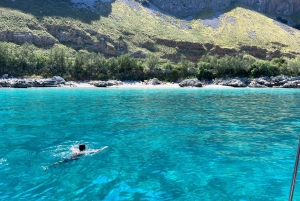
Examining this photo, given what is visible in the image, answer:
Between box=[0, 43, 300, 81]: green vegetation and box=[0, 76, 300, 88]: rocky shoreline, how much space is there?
259 inches

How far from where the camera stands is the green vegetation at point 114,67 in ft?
299

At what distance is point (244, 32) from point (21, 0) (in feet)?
467

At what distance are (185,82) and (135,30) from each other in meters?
82.1

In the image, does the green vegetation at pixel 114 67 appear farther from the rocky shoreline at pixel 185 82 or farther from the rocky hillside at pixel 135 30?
the rocky hillside at pixel 135 30

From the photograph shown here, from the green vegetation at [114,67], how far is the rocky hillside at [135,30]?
32785 millimetres

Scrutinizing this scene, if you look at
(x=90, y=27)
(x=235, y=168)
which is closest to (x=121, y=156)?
(x=235, y=168)

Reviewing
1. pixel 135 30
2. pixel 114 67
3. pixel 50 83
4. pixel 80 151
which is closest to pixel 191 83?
pixel 114 67

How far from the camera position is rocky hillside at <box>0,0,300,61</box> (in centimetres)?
12950

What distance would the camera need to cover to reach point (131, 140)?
59.1ft

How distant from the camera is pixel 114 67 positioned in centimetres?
9925

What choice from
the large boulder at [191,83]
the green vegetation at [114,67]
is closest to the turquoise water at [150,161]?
the large boulder at [191,83]

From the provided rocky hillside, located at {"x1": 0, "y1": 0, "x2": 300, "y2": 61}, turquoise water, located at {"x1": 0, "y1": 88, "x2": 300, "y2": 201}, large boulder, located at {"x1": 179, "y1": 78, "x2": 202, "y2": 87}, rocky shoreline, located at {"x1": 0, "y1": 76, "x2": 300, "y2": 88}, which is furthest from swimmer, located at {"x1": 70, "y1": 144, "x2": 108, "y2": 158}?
rocky hillside, located at {"x1": 0, "y1": 0, "x2": 300, "y2": 61}

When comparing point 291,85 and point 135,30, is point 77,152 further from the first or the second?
point 135,30

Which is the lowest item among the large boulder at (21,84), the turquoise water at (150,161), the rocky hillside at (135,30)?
the turquoise water at (150,161)
